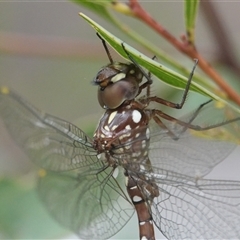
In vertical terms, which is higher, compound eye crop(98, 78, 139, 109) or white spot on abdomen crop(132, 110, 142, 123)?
compound eye crop(98, 78, 139, 109)

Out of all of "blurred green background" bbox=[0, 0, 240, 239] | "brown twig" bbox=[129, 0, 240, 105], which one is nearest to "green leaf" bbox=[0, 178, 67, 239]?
"blurred green background" bbox=[0, 0, 240, 239]

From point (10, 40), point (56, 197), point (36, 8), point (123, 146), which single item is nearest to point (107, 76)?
point (123, 146)

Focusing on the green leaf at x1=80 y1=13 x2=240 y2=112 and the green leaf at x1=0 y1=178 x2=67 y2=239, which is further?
the green leaf at x1=0 y1=178 x2=67 y2=239

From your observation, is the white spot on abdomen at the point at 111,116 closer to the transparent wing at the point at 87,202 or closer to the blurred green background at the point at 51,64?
the transparent wing at the point at 87,202

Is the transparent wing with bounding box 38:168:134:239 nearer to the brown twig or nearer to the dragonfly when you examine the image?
the dragonfly

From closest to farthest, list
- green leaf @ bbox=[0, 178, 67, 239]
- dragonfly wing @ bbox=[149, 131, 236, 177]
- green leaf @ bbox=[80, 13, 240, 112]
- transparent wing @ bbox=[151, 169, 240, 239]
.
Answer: green leaf @ bbox=[80, 13, 240, 112]
transparent wing @ bbox=[151, 169, 240, 239]
dragonfly wing @ bbox=[149, 131, 236, 177]
green leaf @ bbox=[0, 178, 67, 239]

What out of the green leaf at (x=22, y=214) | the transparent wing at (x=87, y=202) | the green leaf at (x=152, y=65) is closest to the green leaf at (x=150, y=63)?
the green leaf at (x=152, y=65)

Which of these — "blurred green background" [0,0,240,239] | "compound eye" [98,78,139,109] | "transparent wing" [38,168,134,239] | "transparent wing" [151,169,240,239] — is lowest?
"transparent wing" [151,169,240,239]
